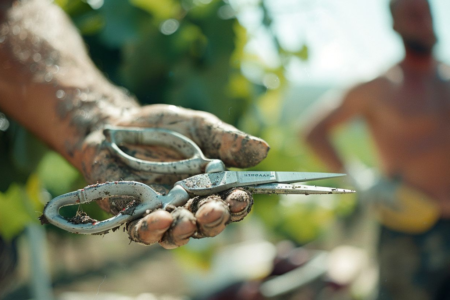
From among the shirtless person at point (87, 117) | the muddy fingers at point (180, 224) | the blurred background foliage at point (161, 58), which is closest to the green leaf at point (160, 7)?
the blurred background foliage at point (161, 58)

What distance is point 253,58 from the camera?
2.42 meters

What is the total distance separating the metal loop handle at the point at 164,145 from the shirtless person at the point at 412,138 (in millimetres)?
1485

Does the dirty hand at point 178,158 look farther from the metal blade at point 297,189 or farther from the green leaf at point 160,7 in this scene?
the green leaf at point 160,7

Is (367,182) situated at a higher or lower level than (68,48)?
lower

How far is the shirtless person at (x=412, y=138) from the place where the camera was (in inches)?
84.4

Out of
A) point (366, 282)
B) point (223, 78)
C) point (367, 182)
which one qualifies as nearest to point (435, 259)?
point (367, 182)

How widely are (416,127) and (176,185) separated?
5.48 feet

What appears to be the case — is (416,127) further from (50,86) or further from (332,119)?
(50,86)

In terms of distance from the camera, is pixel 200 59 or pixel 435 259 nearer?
pixel 200 59

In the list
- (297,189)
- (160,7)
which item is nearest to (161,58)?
(160,7)

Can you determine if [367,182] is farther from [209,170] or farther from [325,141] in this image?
[209,170]

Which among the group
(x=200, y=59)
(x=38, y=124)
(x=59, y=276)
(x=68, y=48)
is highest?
(x=68, y=48)

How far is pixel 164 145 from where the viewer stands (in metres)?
1.01

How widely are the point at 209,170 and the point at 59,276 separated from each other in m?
2.94
